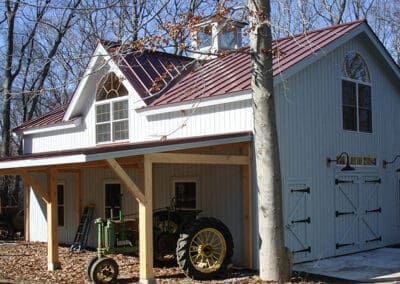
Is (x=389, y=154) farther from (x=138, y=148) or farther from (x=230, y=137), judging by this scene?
(x=138, y=148)

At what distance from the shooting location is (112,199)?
17.0 m

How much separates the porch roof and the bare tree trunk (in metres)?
1.25

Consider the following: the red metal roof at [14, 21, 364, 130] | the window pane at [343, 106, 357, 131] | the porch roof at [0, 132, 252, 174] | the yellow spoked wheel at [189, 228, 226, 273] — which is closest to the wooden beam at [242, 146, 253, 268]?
the porch roof at [0, 132, 252, 174]

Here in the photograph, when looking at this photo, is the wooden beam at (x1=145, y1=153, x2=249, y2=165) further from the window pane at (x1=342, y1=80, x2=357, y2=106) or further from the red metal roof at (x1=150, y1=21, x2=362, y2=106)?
the window pane at (x1=342, y1=80, x2=357, y2=106)

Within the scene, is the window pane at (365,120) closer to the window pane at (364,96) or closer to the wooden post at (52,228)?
the window pane at (364,96)

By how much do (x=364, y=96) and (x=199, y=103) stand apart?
5.32 meters

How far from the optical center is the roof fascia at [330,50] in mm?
13016

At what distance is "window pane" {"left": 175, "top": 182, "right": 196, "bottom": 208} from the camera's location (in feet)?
46.4

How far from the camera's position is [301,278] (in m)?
11.2

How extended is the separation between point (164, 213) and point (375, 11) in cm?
2407

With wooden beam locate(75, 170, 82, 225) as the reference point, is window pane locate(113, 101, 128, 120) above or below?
above

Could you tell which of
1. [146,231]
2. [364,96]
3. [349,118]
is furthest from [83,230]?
[364,96]

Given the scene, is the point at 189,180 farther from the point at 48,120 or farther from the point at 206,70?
the point at 48,120

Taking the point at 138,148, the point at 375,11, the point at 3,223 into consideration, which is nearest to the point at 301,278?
the point at 138,148
